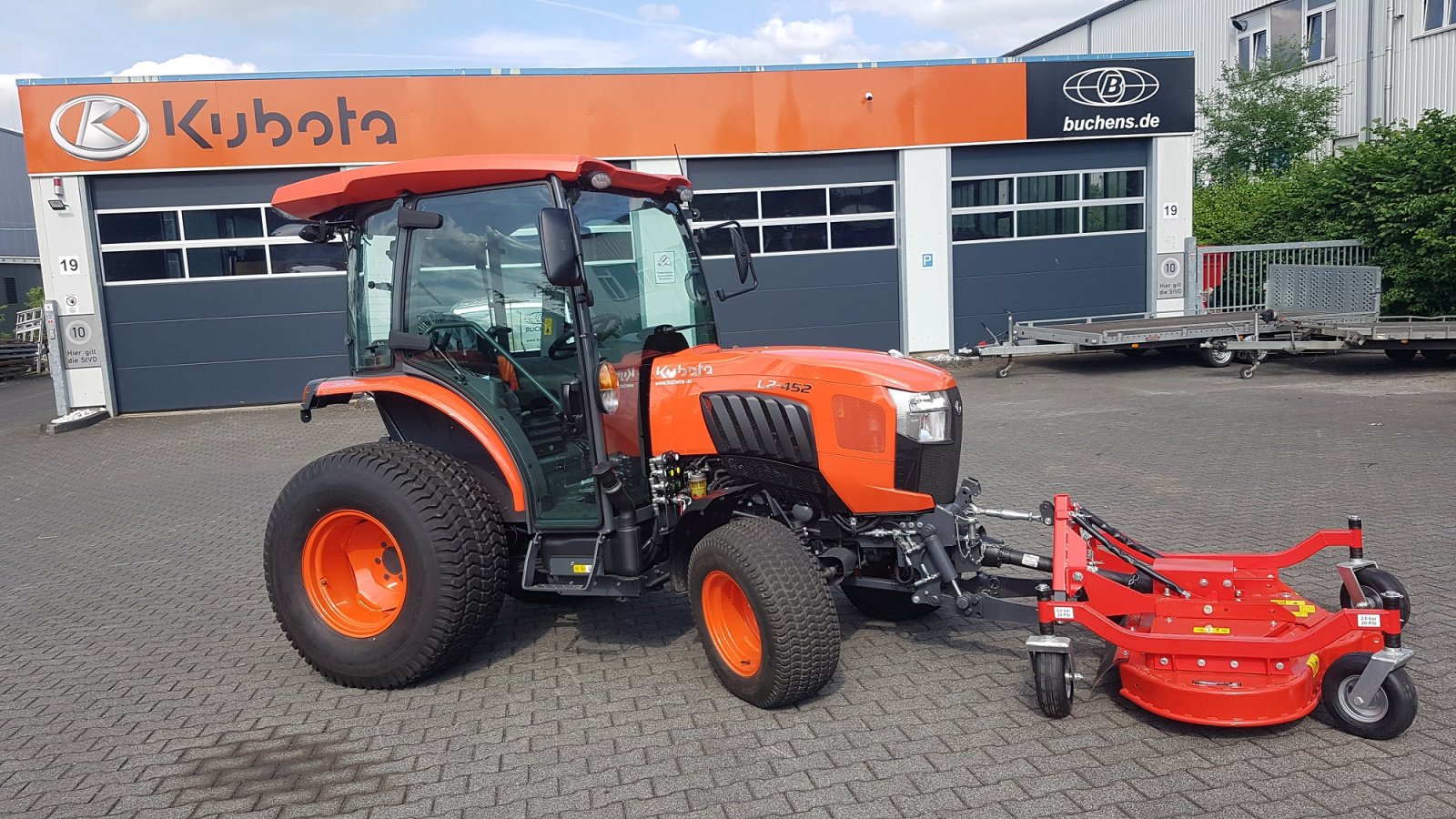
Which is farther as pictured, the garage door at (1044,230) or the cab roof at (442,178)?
the garage door at (1044,230)

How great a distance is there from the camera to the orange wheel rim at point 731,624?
13.8 feet

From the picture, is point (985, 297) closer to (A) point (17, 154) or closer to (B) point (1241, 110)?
(B) point (1241, 110)

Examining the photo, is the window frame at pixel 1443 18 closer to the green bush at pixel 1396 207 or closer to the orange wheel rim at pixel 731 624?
the green bush at pixel 1396 207

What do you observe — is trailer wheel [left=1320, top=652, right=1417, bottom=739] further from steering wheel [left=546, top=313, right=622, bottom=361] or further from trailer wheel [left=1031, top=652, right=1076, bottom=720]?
steering wheel [left=546, top=313, right=622, bottom=361]

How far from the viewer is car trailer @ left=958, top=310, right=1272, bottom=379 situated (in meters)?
14.7

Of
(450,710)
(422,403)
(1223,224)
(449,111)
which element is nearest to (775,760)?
(450,710)

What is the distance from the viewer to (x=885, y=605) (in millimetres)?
5008

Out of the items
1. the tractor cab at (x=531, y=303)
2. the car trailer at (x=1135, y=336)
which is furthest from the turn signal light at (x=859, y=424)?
the car trailer at (x=1135, y=336)

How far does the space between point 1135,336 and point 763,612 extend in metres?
12.3

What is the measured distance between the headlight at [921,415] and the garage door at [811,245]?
41.7 ft

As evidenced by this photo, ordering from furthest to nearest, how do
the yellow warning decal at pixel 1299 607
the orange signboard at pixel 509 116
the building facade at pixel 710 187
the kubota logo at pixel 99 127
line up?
the building facade at pixel 710 187
the orange signboard at pixel 509 116
the kubota logo at pixel 99 127
the yellow warning decal at pixel 1299 607

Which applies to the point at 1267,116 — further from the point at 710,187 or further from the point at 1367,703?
the point at 1367,703

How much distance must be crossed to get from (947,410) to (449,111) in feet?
44.2

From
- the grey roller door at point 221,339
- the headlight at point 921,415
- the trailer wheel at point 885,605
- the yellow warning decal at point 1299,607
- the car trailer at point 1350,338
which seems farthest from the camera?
the grey roller door at point 221,339
